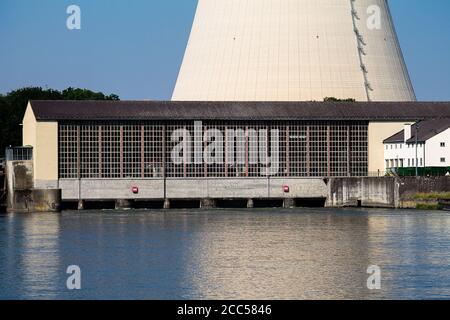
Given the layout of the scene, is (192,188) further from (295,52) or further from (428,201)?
(295,52)

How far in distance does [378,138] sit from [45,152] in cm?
1809

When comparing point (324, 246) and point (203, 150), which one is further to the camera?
point (203, 150)

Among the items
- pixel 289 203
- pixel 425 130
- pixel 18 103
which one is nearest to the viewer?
pixel 425 130

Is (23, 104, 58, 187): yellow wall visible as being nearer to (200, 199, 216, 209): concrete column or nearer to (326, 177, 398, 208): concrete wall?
(200, 199, 216, 209): concrete column

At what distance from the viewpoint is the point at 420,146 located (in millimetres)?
A: 76312

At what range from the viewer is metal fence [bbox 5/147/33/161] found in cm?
7531

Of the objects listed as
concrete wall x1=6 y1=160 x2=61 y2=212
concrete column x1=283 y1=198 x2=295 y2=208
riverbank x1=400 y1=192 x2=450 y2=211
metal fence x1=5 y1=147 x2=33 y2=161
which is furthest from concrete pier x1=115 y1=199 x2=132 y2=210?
riverbank x1=400 y1=192 x2=450 y2=211

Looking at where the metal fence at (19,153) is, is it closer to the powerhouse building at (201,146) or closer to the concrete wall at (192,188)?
the powerhouse building at (201,146)

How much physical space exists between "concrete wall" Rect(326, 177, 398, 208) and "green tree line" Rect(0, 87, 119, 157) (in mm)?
33576

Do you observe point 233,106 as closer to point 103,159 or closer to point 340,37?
point 103,159

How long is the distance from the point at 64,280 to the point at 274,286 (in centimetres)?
556

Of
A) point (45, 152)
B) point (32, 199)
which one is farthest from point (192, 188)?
point (32, 199)

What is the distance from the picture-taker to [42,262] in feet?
138

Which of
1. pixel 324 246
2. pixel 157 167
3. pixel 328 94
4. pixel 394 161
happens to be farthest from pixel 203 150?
pixel 324 246
